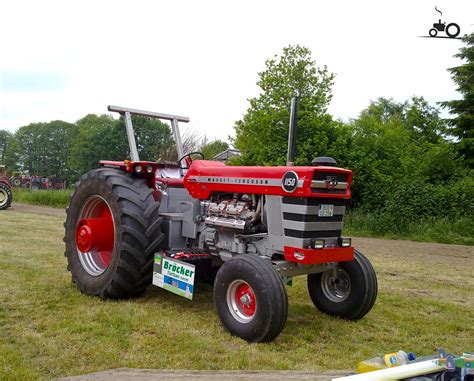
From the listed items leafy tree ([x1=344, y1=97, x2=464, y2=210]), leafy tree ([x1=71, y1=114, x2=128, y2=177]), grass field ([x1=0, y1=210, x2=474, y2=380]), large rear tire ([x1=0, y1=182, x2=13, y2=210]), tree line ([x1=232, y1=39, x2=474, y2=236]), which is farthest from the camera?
leafy tree ([x1=71, y1=114, x2=128, y2=177])

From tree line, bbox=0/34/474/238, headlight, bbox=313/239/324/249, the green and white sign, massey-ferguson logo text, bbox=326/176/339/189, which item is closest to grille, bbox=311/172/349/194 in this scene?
massey-ferguson logo text, bbox=326/176/339/189

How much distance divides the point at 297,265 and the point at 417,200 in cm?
1060

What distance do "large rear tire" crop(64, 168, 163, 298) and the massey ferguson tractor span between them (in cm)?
1

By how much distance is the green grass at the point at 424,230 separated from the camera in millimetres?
12305

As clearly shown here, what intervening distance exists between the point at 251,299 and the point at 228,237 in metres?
0.85

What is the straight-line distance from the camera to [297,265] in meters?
4.32

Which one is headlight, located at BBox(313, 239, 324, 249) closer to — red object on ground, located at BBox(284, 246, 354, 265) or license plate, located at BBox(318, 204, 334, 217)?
red object on ground, located at BBox(284, 246, 354, 265)

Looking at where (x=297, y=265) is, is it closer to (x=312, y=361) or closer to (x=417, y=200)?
(x=312, y=361)

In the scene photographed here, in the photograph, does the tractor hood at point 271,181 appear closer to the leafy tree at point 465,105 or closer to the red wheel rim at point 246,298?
the red wheel rim at point 246,298

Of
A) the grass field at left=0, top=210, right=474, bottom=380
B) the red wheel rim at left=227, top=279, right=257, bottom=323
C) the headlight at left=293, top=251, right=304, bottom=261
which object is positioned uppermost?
the headlight at left=293, top=251, right=304, bottom=261

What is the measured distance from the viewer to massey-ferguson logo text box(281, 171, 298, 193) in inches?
160

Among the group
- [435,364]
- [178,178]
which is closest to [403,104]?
[178,178]

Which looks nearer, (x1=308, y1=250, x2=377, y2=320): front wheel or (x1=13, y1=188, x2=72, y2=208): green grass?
(x1=308, y1=250, x2=377, y2=320): front wheel

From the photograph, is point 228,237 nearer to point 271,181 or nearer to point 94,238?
point 271,181
